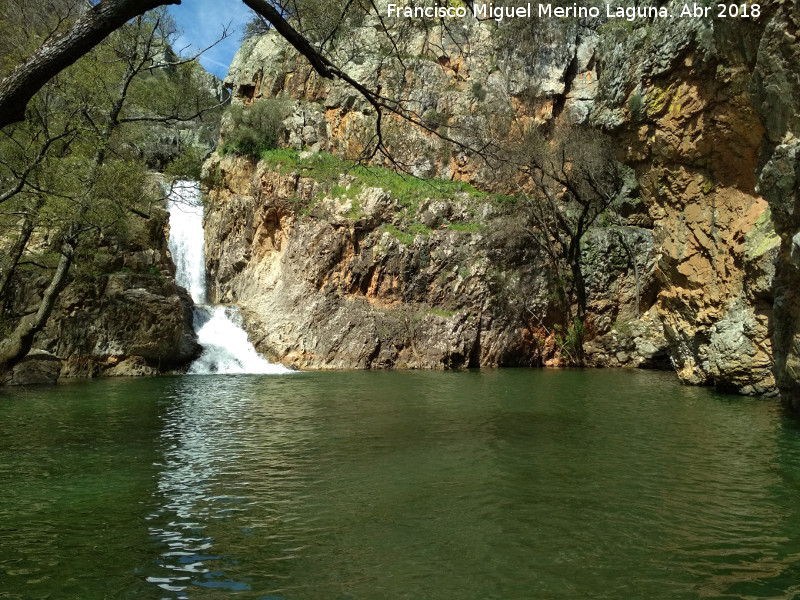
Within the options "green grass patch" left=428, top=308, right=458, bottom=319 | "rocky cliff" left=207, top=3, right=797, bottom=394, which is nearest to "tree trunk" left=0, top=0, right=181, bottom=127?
"rocky cliff" left=207, top=3, right=797, bottom=394

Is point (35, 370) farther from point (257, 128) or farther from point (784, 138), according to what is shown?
point (784, 138)

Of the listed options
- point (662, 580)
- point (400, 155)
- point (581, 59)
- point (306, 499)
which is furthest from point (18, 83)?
point (581, 59)

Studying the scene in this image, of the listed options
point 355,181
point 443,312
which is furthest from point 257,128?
point 443,312

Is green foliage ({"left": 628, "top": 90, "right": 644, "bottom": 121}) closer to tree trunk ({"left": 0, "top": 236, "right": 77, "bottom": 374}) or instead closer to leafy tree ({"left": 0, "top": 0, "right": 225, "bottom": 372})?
leafy tree ({"left": 0, "top": 0, "right": 225, "bottom": 372})

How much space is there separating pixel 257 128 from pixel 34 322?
20423mm

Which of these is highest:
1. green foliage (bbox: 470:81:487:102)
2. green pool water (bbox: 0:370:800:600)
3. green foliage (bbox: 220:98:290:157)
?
green foliage (bbox: 470:81:487:102)

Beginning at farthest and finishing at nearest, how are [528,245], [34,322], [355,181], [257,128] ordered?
Result: [257,128] < [355,181] < [528,245] < [34,322]

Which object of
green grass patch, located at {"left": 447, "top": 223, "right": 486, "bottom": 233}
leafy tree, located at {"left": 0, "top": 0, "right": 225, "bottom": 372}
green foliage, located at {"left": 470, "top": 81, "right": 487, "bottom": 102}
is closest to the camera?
leafy tree, located at {"left": 0, "top": 0, "right": 225, "bottom": 372}

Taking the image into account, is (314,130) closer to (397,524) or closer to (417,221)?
(417,221)

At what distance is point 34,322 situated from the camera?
18859 mm

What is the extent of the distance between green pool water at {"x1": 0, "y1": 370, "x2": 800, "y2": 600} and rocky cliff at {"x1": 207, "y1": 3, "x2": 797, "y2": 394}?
4300 millimetres

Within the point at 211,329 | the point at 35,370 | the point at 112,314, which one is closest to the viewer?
the point at 35,370

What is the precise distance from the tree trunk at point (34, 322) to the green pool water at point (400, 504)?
20.3 feet

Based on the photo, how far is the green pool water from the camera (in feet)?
15.8
